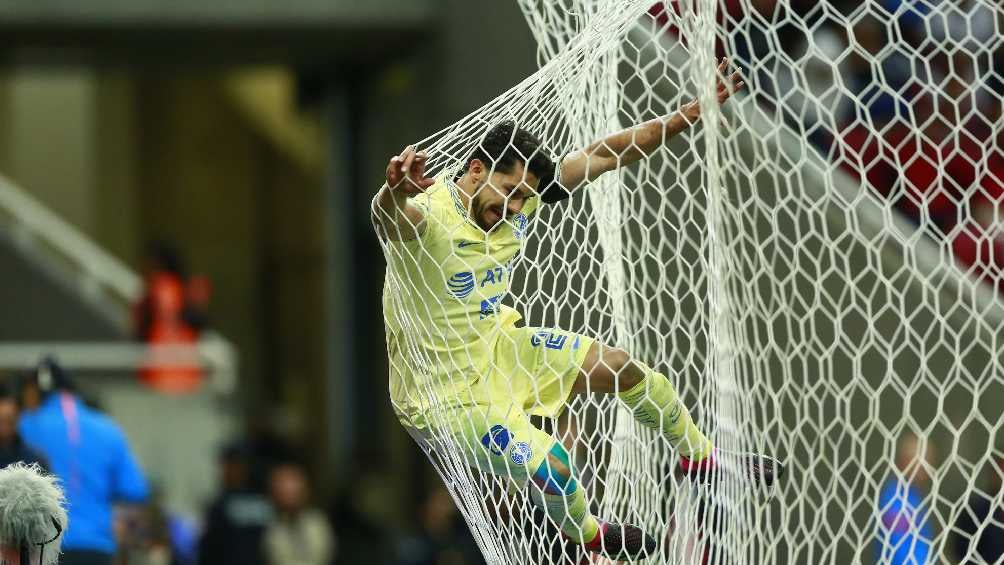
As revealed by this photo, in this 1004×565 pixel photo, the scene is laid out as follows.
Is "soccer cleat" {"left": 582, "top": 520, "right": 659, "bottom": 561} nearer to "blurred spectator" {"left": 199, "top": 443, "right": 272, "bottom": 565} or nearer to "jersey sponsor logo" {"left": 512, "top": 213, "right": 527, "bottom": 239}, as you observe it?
"jersey sponsor logo" {"left": 512, "top": 213, "right": 527, "bottom": 239}

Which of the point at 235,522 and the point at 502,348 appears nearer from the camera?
the point at 502,348

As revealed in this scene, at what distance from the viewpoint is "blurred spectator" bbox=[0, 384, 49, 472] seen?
688cm

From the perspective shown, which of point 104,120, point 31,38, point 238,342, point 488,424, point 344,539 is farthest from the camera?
point 238,342

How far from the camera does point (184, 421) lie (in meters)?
12.4

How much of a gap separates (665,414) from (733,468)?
0.88 ft

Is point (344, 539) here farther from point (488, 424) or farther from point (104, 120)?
point (104, 120)

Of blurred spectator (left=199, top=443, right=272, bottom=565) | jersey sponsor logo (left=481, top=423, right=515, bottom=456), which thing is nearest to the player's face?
jersey sponsor logo (left=481, top=423, right=515, bottom=456)

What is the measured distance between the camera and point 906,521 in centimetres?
657

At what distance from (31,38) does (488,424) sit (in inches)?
354

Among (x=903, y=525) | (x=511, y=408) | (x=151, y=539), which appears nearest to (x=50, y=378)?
(x=151, y=539)

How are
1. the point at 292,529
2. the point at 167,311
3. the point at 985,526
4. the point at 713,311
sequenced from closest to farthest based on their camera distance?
the point at 713,311, the point at 985,526, the point at 292,529, the point at 167,311

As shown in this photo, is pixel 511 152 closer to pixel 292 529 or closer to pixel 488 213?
pixel 488 213

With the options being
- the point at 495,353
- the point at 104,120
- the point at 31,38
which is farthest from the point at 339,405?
the point at 495,353

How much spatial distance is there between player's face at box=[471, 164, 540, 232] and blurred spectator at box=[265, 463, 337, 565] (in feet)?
16.8
